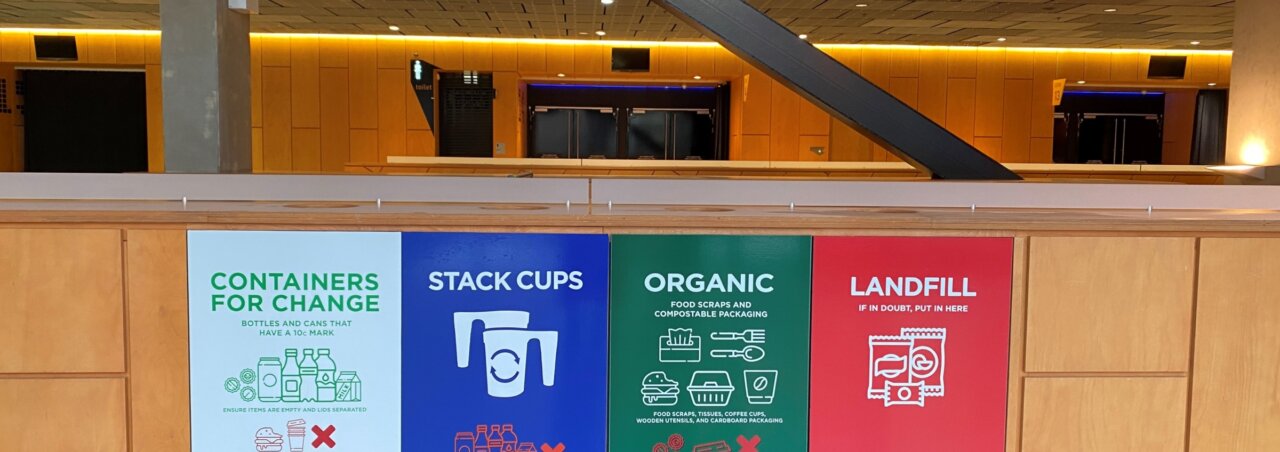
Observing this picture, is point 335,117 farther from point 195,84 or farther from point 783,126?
point 195,84

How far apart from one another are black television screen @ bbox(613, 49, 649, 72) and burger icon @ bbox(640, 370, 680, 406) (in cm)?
1103

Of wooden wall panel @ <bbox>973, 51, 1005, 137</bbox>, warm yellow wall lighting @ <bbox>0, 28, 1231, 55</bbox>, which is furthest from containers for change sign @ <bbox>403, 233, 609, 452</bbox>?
wooden wall panel @ <bbox>973, 51, 1005, 137</bbox>

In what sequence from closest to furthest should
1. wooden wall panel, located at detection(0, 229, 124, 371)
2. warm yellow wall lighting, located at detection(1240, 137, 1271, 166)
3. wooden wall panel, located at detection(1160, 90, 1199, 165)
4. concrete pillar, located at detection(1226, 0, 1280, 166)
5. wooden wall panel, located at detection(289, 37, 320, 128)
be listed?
wooden wall panel, located at detection(0, 229, 124, 371)
concrete pillar, located at detection(1226, 0, 1280, 166)
warm yellow wall lighting, located at detection(1240, 137, 1271, 166)
wooden wall panel, located at detection(289, 37, 320, 128)
wooden wall panel, located at detection(1160, 90, 1199, 165)

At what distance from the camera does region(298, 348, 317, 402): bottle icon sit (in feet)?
7.89

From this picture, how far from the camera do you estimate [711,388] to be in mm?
2494

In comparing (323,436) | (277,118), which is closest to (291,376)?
(323,436)

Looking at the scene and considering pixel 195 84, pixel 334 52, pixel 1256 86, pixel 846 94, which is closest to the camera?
pixel 846 94

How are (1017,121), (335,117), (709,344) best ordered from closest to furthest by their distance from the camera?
(709,344) → (335,117) → (1017,121)

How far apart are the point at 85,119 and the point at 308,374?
13.8 m

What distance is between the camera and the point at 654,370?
247 centimetres

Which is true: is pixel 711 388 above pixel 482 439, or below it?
above

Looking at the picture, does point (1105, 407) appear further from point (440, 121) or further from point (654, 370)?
point (440, 121)

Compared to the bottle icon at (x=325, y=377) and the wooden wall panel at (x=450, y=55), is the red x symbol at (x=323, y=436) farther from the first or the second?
the wooden wall panel at (x=450, y=55)

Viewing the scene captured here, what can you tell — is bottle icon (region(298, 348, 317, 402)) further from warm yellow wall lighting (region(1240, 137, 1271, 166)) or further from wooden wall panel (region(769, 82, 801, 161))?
wooden wall panel (region(769, 82, 801, 161))
